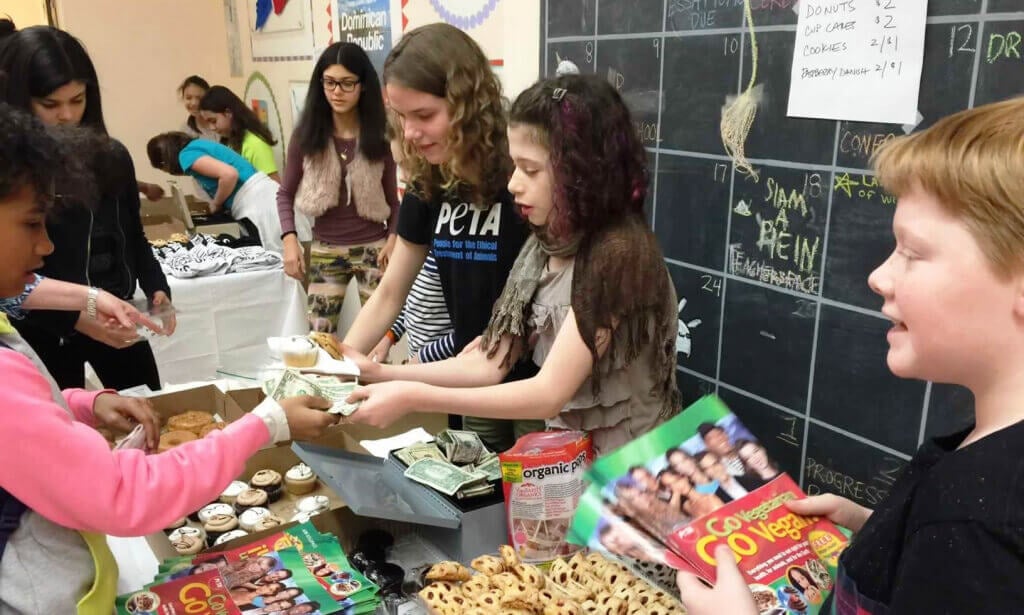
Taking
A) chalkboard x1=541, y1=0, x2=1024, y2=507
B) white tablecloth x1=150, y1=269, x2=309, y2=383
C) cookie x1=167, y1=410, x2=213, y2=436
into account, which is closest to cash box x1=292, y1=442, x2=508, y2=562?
cookie x1=167, y1=410, x2=213, y2=436

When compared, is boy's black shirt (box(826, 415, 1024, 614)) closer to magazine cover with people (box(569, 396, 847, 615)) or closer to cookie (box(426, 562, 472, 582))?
magazine cover with people (box(569, 396, 847, 615))

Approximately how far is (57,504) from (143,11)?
6353 millimetres

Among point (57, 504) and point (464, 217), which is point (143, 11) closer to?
point (464, 217)

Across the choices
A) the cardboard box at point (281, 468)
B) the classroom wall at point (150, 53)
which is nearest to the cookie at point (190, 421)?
the cardboard box at point (281, 468)

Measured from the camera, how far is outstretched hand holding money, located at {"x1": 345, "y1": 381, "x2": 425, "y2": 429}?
139 centimetres

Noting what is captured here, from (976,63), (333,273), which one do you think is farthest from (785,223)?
(333,273)

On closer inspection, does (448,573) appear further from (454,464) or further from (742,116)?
(742,116)

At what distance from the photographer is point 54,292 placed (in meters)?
1.88

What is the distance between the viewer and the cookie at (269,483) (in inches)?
61.2

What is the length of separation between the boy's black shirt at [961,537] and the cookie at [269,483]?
1.20m

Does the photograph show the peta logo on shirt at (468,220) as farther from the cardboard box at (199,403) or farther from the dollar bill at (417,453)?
the cardboard box at (199,403)

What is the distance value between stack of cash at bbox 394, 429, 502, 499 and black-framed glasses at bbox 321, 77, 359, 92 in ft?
6.92

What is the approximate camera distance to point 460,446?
1.47m

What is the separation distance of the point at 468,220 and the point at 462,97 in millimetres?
284
